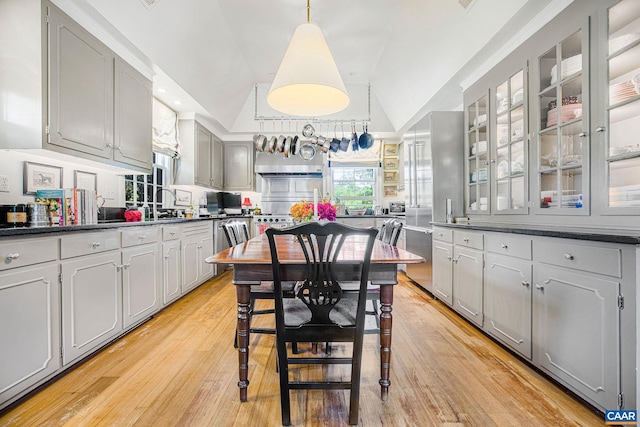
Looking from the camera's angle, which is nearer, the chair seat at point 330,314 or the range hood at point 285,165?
the chair seat at point 330,314

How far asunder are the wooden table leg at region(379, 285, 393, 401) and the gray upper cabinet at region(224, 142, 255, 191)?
4776 millimetres

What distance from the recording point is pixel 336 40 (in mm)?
4070

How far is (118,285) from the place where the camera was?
226 centimetres

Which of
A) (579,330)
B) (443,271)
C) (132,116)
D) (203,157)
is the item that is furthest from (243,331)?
(203,157)

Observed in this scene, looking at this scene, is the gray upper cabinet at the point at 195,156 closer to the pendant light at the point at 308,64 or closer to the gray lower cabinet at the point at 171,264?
the gray lower cabinet at the point at 171,264

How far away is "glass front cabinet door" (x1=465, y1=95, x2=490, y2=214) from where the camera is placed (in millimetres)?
2959

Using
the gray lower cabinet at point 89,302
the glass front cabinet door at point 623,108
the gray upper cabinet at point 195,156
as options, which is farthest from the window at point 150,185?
the glass front cabinet door at point 623,108

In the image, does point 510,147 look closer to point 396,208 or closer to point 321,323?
point 321,323

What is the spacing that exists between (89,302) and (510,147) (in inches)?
135

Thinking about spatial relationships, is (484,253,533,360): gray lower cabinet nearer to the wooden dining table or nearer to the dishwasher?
the wooden dining table

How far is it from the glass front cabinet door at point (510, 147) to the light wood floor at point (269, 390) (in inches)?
46.2

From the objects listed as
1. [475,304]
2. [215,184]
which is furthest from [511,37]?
[215,184]

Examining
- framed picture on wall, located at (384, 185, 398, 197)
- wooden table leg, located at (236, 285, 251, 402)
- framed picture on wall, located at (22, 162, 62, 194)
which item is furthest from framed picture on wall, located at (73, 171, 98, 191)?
framed picture on wall, located at (384, 185, 398, 197)

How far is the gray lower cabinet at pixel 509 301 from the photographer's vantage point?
6.16 ft
